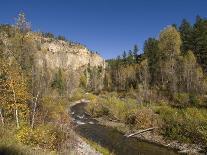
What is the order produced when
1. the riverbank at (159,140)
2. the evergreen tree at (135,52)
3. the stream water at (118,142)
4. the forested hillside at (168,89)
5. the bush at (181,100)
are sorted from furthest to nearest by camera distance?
the evergreen tree at (135,52) → the bush at (181,100) → the forested hillside at (168,89) → the riverbank at (159,140) → the stream water at (118,142)

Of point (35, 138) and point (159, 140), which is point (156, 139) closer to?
point (159, 140)

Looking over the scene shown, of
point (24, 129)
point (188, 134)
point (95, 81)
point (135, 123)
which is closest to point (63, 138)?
point (24, 129)

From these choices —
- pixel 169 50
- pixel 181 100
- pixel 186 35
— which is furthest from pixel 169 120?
pixel 186 35

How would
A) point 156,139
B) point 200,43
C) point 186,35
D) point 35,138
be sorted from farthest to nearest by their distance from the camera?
point 186,35 < point 200,43 < point 156,139 < point 35,138

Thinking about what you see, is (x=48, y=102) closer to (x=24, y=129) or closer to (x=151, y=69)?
(x=24, y=129)

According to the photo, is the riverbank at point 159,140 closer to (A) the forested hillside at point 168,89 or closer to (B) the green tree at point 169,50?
(A) the forested hillside at point 168,89

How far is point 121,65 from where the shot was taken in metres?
118

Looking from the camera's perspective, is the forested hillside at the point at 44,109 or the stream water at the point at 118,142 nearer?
the forested hillside at the point at 44,109

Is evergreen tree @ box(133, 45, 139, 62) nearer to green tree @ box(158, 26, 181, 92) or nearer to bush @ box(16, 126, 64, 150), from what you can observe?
green tree @ box(158, 26, 181, 92)

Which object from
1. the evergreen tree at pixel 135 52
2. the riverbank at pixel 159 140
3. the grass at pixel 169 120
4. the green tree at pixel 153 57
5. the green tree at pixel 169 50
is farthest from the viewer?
the evergreen tree at pixel 135 52

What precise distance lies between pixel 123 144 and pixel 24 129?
13.7 meters

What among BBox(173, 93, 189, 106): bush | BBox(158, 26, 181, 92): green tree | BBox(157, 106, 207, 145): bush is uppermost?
BBox(158, 26, 181, 92): green tree

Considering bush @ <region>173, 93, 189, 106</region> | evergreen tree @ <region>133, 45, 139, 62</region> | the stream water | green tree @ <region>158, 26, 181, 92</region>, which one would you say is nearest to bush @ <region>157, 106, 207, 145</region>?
the stream water

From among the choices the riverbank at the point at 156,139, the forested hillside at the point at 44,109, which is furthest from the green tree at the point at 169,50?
the riverbank at the point at 156,139
